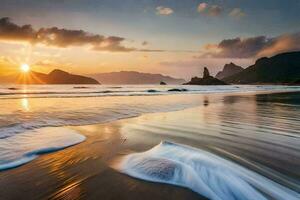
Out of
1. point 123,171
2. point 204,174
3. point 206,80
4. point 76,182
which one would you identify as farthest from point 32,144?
point 206,80

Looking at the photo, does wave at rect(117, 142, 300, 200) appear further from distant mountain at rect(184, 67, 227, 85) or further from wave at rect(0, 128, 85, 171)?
distant mountain at rect(184, 67, 227, 85)

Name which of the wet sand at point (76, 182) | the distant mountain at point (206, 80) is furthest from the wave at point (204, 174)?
the distant mountain at point (206, 80)

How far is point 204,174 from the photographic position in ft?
13.8

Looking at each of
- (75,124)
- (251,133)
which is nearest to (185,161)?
(251,133)

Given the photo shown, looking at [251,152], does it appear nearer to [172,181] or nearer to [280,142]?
[280,142]

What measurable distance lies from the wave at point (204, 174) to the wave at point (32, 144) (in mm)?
2199

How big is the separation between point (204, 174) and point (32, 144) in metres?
4.80

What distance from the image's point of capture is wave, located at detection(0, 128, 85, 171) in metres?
5.06

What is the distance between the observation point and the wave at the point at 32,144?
16.6 feet

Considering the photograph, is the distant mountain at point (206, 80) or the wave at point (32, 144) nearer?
the wave at point (32, 144)

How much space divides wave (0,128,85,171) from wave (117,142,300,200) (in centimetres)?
220

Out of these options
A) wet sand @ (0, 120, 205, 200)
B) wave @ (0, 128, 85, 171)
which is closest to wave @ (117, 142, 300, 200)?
wet sand @ (0, 120, 205, 200)

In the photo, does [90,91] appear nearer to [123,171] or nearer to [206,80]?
[123,171]

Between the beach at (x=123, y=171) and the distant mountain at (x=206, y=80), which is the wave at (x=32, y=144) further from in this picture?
the distant mountain at (x=206, y=80)
